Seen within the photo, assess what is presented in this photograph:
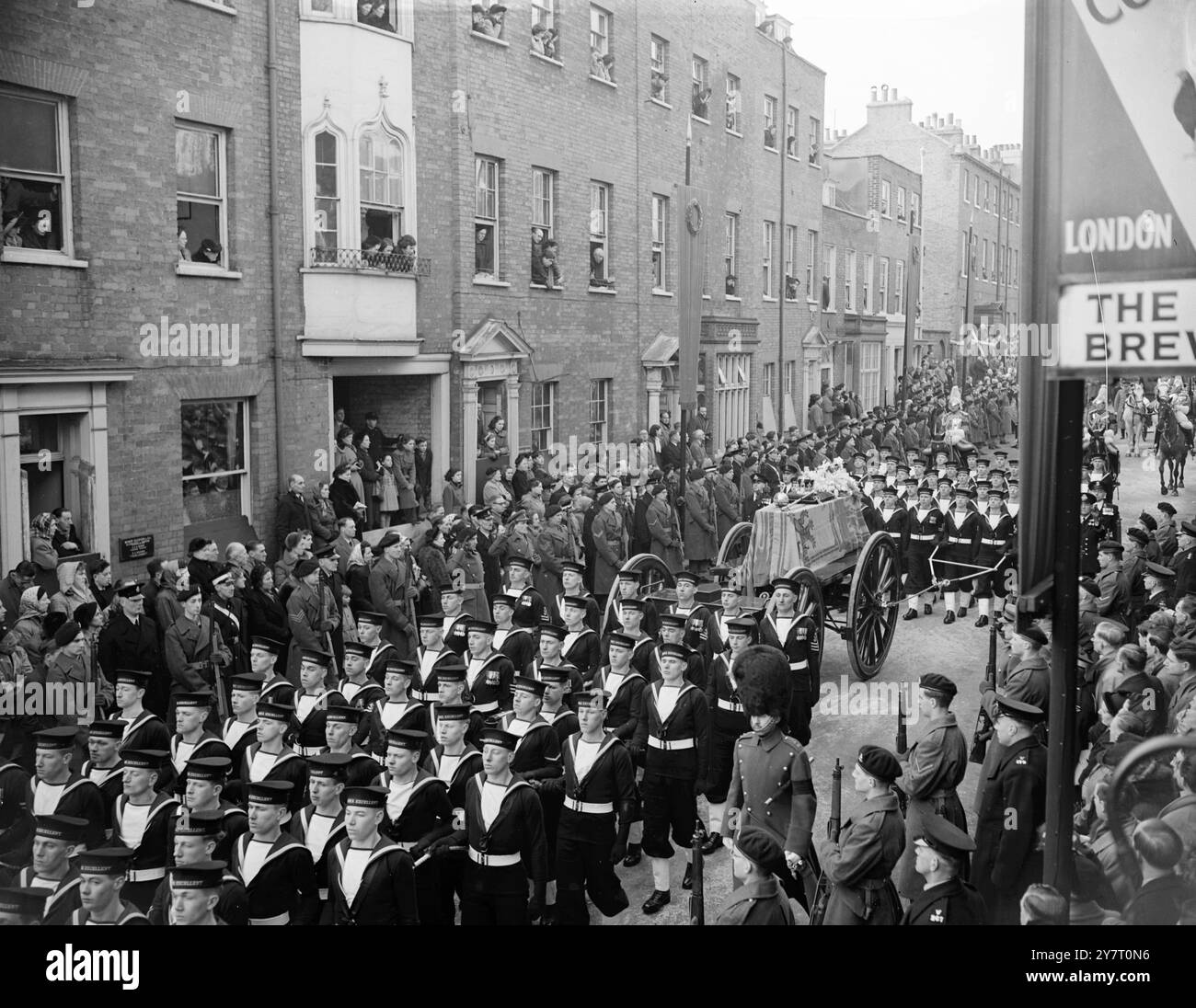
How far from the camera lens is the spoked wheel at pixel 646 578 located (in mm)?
11887

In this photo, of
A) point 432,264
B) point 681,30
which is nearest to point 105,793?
point 432,264

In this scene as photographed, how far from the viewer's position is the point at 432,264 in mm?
17312

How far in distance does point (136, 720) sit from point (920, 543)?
1113cm

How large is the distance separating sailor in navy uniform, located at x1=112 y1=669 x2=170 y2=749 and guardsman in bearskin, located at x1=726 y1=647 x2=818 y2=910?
13.1 feet

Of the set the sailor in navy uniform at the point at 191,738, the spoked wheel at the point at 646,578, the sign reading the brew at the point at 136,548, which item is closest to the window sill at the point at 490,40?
the spoked wheel at the point at 646,578

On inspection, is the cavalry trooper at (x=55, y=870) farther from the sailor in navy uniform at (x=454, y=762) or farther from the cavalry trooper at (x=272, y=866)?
the sailor in navy uniform at (x=454, y=762)

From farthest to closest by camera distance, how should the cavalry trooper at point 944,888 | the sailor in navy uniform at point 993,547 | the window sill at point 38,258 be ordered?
the sailor in navy uniform at point 993,547 → the window sill at point 38,258 → the cavalry trooper at point 944,888

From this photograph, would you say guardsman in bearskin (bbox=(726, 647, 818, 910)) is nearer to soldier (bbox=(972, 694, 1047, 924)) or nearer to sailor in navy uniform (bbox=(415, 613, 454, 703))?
soldier (bbox=(972, 694, 1047, 924))

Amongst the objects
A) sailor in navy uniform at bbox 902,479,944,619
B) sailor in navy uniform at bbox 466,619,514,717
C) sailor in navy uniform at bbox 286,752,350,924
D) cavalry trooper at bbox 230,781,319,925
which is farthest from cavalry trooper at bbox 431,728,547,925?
sailor in navy uniform at bbox 902,479,944,619

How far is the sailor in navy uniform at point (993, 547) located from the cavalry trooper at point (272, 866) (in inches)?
428

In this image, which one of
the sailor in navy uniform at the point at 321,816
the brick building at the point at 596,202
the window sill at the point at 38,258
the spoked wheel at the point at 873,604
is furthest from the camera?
the brick building at the point at 596,202

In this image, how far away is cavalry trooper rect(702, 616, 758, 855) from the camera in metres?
9.12

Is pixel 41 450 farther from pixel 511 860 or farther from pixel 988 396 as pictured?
pixel 988 396

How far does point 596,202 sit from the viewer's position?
2169cm
